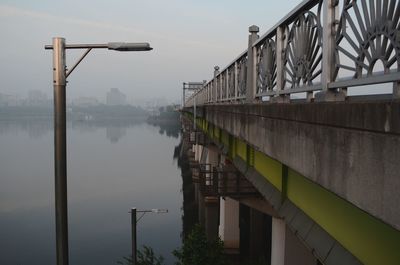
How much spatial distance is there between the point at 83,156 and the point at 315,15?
7613 centimetres

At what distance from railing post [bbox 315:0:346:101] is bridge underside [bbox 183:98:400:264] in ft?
0.86

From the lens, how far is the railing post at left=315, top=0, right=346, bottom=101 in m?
3.30

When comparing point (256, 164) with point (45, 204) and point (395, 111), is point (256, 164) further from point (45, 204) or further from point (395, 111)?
point (45, 204)

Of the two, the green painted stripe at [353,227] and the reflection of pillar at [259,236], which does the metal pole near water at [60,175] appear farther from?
the reflection of pillar at [259,236]

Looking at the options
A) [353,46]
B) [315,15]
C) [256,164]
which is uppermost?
[315,15]

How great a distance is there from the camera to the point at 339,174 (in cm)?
267

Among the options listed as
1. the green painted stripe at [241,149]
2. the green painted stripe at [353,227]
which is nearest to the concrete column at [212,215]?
the green painted stripe at [241,149]

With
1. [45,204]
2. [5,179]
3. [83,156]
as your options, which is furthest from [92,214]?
[83,156]

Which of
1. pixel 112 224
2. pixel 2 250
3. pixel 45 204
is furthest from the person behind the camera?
pixel 45 204

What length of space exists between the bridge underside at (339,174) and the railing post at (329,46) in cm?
26

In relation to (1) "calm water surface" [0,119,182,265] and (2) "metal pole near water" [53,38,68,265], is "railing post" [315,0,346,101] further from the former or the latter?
(1) "calm water surface" [0,119,182,265]

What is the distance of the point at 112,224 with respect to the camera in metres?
31.5

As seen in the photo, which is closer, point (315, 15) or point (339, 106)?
point (339, 106)

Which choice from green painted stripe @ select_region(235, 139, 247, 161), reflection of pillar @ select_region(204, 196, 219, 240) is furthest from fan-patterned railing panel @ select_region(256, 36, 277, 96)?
reflection of pillar @ select_region(204, 196, 219, 240)
